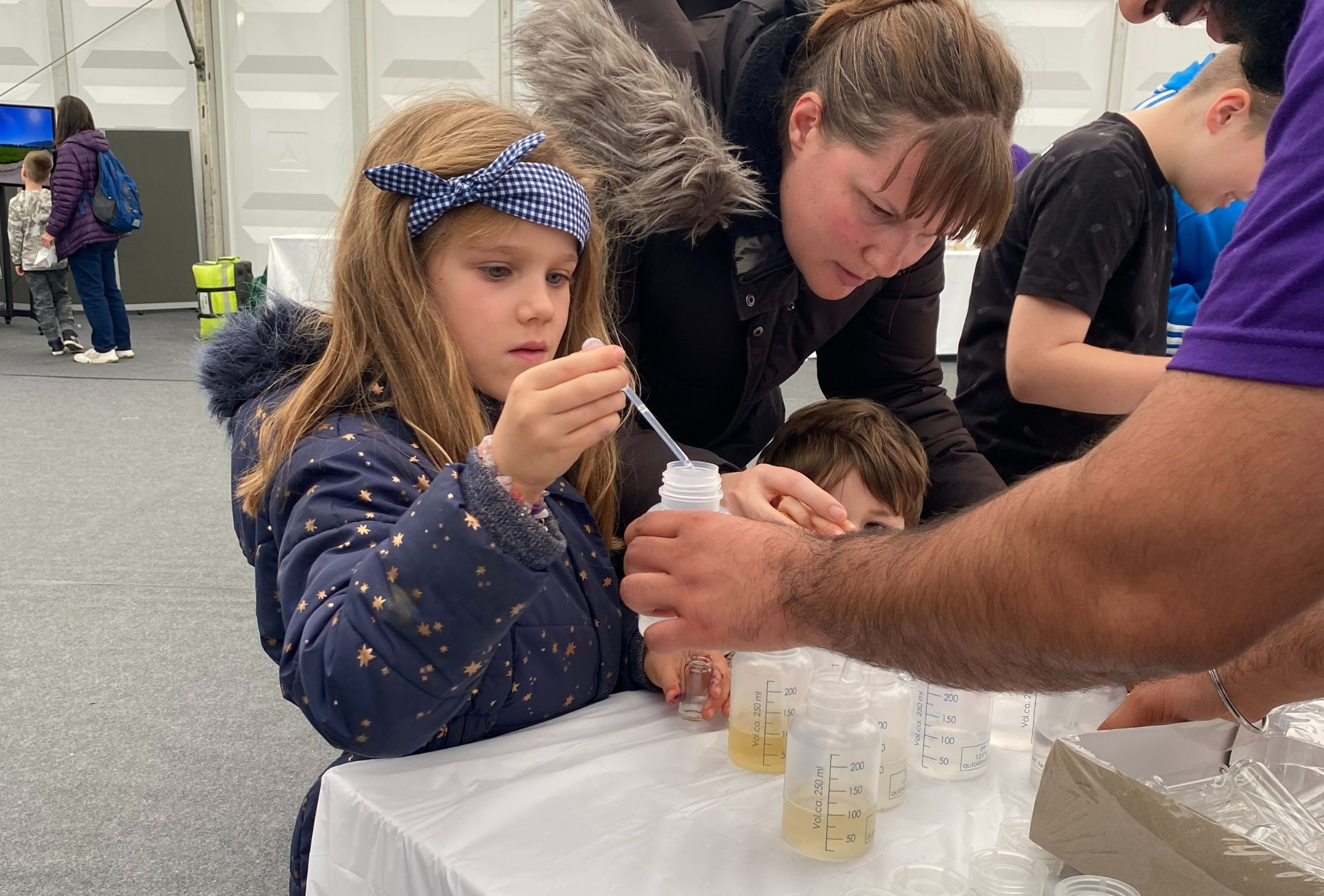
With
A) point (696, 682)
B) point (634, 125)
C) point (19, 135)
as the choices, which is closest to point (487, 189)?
point (634, 125)

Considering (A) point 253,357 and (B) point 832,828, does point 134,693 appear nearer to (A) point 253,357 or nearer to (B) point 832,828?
(A) point 253,357

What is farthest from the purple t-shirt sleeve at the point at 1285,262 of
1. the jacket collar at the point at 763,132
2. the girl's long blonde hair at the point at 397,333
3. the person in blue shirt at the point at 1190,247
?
the person in blue shirt at the point at 1190,247

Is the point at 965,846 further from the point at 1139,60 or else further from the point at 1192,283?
the point at 1139,60

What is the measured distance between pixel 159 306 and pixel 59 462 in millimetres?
4767

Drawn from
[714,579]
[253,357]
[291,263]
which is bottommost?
[291,263]

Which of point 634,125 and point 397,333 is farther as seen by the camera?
point 634,125

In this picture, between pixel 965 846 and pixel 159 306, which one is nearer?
pixel 965 846

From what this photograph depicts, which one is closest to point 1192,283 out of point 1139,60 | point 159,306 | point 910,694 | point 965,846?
point 910,694

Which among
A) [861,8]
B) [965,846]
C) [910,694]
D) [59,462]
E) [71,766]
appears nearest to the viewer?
[965,846]

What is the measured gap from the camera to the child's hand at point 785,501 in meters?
1.10

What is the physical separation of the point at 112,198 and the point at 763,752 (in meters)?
6.36

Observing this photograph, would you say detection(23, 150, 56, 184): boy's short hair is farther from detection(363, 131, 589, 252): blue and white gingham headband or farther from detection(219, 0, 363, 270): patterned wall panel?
detection(363, 131, 589, 252): blue and white gingham headband

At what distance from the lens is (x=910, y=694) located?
93cm

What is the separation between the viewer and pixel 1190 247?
1.78 metres
